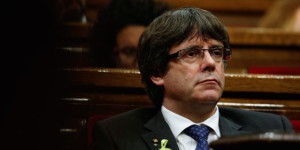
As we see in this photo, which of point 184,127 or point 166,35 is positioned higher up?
point 166,35

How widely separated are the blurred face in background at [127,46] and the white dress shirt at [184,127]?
16.0 inches

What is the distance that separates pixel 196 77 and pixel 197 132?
0.12 meters

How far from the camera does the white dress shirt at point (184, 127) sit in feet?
2.51

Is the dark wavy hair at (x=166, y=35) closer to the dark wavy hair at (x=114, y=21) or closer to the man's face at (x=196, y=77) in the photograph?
the man's face at (x=196, y=77)

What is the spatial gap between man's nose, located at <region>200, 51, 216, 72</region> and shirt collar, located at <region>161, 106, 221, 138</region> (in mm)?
116

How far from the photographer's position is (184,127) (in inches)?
30.6

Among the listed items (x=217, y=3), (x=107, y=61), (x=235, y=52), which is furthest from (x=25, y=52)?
(x=217, y=3)

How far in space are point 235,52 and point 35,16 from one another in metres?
1.31

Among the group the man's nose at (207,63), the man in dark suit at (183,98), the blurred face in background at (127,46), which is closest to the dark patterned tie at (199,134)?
the man in dark suit at (183,98)

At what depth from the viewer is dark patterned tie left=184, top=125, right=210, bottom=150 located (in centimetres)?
74

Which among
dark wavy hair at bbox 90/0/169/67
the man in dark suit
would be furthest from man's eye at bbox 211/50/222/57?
dark wavy hair at bbox 90/0/169/67

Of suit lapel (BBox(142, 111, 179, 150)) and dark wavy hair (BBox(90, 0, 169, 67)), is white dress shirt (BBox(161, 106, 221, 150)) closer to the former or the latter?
suit lapel (BBox(142, 111, 179, 150))

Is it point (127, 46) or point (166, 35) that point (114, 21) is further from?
point (166, 35)

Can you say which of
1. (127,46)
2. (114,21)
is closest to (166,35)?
(127,46)
